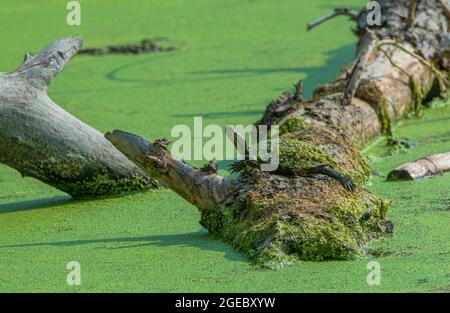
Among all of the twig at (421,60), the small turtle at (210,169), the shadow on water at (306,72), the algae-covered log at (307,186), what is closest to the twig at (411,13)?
the twig at (421,60)

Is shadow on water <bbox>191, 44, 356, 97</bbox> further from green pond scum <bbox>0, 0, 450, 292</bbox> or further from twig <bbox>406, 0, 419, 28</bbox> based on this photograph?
twig <bbox>406, 0, 419, 28</bbox>

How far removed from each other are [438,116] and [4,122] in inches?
101

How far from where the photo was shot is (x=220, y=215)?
13.7 feet

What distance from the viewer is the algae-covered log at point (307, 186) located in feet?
12.6

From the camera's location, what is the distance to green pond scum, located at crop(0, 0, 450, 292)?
3664 mm

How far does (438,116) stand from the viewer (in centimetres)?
634

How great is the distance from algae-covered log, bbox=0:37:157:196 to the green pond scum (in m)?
0.07

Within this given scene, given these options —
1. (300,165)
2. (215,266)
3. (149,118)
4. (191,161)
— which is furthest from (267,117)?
(215,266)

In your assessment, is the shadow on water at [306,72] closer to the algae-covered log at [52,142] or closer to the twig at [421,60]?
the twig at [421,60]

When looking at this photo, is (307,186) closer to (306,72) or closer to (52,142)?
(52,142)

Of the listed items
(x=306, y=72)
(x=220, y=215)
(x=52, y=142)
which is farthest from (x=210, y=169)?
(x=306, y=72)

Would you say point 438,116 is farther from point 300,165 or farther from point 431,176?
point 300,165

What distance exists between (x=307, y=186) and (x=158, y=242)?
0.56 meters

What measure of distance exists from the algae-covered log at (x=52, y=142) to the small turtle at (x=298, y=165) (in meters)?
0.82
